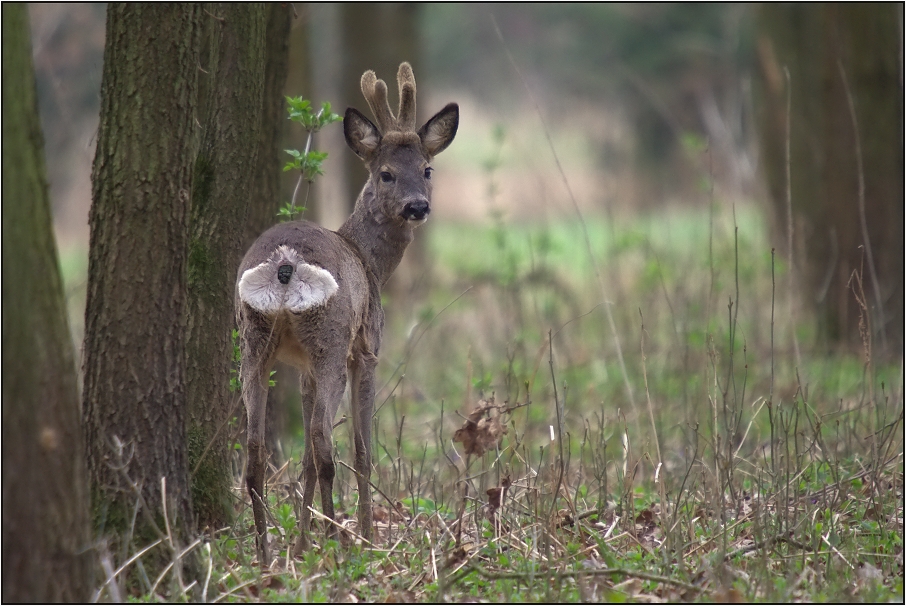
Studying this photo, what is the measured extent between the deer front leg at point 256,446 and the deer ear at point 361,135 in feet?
5.00

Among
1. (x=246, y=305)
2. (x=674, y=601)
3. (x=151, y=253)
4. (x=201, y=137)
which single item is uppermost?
(x=201, y=137)

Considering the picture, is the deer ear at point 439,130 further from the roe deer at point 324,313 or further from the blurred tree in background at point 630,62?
the blurred tree in background at point 630,62

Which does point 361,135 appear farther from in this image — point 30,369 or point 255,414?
point 30,369

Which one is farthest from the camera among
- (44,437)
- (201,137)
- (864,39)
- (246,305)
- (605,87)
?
(605,87)

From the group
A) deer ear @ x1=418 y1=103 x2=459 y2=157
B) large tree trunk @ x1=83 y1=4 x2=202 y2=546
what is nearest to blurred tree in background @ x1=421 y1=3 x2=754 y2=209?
deer ear @ x1=418 y1=103 x2=459 y2=157

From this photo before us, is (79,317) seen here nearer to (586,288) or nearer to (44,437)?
(586,288)

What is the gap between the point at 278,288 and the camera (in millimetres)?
3980

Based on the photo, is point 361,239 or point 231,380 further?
point 361,239

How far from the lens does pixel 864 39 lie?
8.50m

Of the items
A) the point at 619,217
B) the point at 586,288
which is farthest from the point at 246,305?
the point at 619,217

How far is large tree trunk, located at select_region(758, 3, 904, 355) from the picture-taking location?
8.51 meters

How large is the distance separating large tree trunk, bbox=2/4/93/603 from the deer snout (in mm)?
2236

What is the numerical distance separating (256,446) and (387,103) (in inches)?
80.6

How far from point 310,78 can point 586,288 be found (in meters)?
4.13
